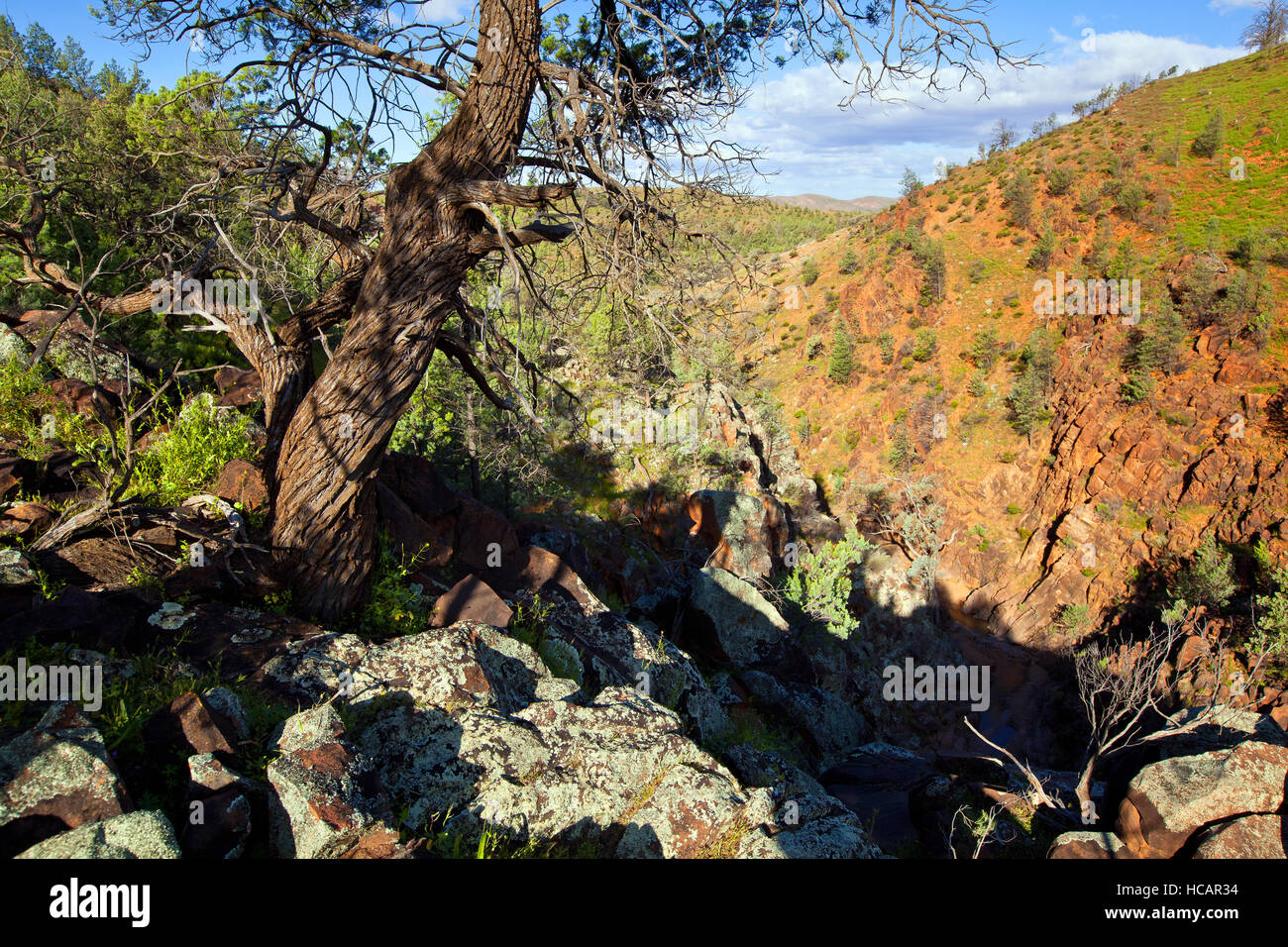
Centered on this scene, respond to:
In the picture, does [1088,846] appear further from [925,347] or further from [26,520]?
[925,347]

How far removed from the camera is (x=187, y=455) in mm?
5316

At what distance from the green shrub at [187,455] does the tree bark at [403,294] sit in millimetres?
1058

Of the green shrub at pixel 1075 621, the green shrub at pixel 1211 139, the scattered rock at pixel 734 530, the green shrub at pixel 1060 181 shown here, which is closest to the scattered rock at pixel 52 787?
the scattered rock at pixel 734 530

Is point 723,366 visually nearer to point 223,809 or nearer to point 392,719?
point 392,719

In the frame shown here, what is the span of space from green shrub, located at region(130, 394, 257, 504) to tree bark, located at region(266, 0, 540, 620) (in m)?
1.06

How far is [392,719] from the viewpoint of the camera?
3539 millimetres

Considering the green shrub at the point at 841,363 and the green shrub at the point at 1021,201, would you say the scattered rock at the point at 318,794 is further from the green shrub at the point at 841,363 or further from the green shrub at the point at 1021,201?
the green shrub at the point at 1021,201

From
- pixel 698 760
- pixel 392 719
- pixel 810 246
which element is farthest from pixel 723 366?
pixel 810 246

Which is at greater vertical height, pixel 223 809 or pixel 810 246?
pixel 810 246

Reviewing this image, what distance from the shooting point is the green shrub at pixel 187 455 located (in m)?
5.05

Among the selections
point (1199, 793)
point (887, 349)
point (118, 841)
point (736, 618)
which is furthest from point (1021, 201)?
point (118, 841)

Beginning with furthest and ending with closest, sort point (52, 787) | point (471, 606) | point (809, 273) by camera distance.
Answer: point (809, 273) → point (471, 606) → point (52, 787)

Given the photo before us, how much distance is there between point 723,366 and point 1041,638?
20.1 m

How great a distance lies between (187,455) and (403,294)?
251 cm
